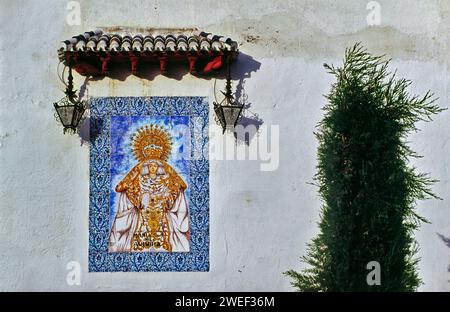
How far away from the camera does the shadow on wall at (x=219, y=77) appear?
6.86m

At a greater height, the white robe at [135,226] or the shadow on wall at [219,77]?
the shadow on wall at [219,77]

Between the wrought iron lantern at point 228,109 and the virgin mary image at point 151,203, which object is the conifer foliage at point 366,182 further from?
the virgin mary image at point 151,203

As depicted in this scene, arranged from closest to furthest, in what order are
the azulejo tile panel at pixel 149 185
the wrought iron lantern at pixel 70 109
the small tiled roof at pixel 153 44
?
the small tiled roof at pixel 153 44
the wrought iron lantern at pixel 70 109
the azulejo tile panel at pixel 149 185

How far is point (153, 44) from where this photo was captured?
259 inches

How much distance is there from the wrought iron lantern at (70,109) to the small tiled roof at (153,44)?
0.28 metres

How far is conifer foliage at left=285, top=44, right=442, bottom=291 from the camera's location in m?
6.36

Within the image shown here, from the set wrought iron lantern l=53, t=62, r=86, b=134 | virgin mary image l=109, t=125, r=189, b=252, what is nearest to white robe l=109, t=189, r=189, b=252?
virgin mary image l=109, t=125, r=189, b=252

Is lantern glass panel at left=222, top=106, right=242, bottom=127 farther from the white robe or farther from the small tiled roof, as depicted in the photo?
the white robe

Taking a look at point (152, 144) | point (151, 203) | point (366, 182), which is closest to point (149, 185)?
point (151, 203)

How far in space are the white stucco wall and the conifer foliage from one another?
0.13 metres

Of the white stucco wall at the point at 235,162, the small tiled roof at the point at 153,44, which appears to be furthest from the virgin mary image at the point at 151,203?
the small tiled roof at the point at 153,44

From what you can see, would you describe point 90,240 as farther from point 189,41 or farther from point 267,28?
point 267,28

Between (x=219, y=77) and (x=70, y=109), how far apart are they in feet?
5.04

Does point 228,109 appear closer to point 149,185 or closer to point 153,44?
point 153,44
